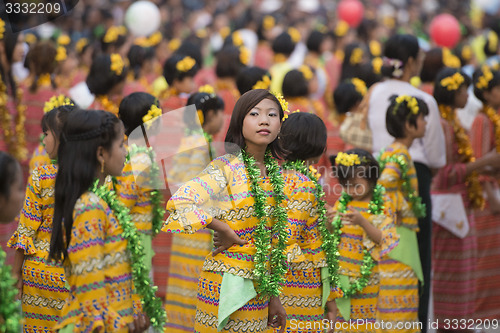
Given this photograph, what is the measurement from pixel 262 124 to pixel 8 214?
1.29m

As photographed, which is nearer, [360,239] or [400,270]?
[360,239]

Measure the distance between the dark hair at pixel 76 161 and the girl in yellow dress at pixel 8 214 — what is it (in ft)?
0.73

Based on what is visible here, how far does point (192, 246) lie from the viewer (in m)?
5.48

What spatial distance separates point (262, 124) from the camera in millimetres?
3668

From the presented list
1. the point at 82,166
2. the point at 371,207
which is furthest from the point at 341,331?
the point at 82,166

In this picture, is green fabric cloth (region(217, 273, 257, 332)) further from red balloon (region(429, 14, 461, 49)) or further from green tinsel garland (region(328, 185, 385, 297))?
red balloon (region(429, 14, 461, 49))

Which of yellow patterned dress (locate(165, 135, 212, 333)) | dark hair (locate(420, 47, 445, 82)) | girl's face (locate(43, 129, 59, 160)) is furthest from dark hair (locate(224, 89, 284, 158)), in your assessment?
dark hair (locate(420, 47, 445, 82))

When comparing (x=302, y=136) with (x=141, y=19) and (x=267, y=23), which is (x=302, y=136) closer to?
(x=141, y=19)

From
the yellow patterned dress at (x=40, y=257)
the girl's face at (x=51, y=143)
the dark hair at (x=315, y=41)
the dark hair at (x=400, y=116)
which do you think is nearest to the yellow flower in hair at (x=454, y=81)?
the dark hair at (x=400, y=116)

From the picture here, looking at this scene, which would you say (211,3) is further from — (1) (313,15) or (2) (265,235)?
(2) (265,235)

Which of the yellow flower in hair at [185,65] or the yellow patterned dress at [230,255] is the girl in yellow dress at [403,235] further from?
the yellow flower in hair at [185,65]

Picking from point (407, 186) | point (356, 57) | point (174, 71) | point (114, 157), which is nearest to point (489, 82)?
point (407, 186)

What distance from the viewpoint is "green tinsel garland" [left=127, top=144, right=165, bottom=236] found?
192 inches

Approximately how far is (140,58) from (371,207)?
16.4ft
